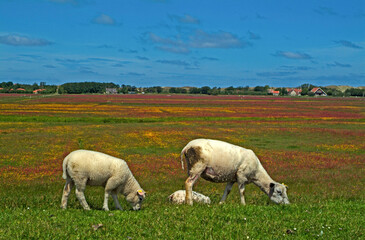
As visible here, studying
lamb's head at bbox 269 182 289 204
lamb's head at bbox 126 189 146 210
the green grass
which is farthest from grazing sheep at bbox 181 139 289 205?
lamb's head at bbox 126 189 146 210

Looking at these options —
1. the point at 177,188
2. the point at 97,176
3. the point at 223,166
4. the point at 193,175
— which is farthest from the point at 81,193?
the point at 177,188

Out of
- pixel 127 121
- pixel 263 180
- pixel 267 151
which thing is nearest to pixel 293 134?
Answer: pixel 267 151

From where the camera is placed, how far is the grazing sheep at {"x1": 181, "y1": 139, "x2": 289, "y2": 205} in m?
13.2

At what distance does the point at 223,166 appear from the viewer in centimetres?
1340

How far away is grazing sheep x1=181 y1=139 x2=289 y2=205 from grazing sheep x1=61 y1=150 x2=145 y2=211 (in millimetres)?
2193

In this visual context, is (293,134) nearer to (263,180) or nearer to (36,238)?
(263,180)

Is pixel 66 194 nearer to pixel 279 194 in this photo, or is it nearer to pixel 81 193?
pixel 81 193

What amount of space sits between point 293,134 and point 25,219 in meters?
40.1

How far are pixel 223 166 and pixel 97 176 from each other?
489 centimetres

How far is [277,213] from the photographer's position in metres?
11.1

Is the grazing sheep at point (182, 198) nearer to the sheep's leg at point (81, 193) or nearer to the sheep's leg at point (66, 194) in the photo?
Answer: the sheep's leg at point (81, 193)

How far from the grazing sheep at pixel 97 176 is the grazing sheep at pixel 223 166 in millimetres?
2193

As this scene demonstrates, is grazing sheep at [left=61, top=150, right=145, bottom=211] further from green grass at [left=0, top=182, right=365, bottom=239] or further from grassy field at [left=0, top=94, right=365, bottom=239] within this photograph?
green grass at [left=0, top=182, right=365, bottom=239]

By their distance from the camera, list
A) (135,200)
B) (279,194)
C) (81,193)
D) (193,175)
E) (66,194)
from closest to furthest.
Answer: (81,193), (66,194), (135,200), (193,175), (279,194)
